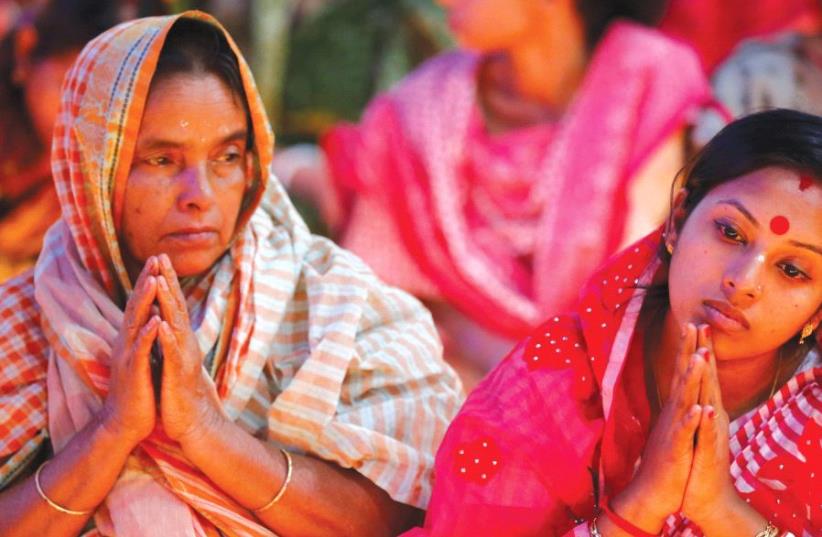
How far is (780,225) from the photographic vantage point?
2.17 metres

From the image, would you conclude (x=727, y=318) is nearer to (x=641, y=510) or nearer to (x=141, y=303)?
(x=641, y=510)

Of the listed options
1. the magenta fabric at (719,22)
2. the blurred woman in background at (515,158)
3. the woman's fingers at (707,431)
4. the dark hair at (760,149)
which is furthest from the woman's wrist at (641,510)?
the magenta fabric at (719,22)

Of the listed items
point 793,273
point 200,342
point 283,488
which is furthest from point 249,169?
point 793,273

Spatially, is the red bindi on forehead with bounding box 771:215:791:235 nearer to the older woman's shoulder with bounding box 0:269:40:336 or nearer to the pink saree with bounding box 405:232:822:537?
the pink saree with bounding box 405:232:822:537

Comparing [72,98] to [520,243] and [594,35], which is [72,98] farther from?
[594,35]

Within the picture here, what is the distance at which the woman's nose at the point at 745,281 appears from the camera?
215 centimetres

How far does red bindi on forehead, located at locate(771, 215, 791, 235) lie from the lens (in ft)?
7.12

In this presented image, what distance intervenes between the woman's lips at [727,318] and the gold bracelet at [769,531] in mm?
301

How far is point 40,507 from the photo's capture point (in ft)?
7.75

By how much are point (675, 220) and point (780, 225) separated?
0.22 meters

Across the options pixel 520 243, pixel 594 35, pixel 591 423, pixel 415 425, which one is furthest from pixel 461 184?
pixel 591 423

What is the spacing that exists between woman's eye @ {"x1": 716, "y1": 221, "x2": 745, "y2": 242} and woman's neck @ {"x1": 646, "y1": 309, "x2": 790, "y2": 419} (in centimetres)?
19

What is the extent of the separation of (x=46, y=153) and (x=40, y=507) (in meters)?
2.08

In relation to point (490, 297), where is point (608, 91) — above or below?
above
